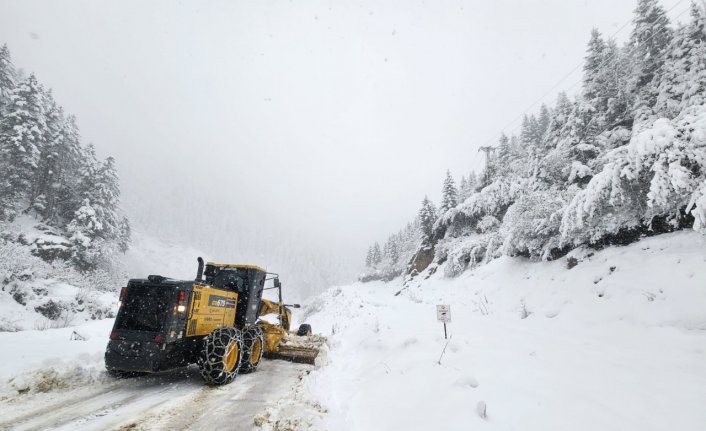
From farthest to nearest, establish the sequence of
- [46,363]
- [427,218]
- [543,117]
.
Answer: [543,117], [427,218], [46,363]

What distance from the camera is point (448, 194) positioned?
39.8 metres

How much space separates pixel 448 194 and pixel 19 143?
43.8 meters

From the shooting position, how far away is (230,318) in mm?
9164

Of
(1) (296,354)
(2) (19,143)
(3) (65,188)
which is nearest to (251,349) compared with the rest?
(1) (296,354)

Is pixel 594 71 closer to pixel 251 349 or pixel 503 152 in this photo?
pixel 503 152

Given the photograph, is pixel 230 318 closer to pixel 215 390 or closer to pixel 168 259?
pixel 215 390

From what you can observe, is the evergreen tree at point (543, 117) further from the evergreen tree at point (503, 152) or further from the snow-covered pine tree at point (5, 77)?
the snow-covered pine tree at point (5, 77)

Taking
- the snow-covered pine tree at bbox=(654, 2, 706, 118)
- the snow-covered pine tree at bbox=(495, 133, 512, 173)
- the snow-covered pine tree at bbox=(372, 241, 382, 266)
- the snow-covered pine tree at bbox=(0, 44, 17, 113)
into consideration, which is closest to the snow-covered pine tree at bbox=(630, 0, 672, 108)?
the snow-covered pine tree at bbox=(654, 2, 706, 118)

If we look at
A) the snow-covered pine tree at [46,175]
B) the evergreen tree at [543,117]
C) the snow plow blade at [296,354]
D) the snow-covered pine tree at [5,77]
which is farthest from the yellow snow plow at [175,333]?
the evergreen tree at [543,117]

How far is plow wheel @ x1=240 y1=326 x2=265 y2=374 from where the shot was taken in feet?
27.5

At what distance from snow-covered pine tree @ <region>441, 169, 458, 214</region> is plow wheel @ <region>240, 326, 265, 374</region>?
33.1 metres

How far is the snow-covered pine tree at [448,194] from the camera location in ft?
129

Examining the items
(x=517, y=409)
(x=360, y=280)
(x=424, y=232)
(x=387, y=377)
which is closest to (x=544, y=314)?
(x=387, y=377)

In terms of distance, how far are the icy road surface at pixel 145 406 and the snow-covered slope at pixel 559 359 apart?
1356mm
